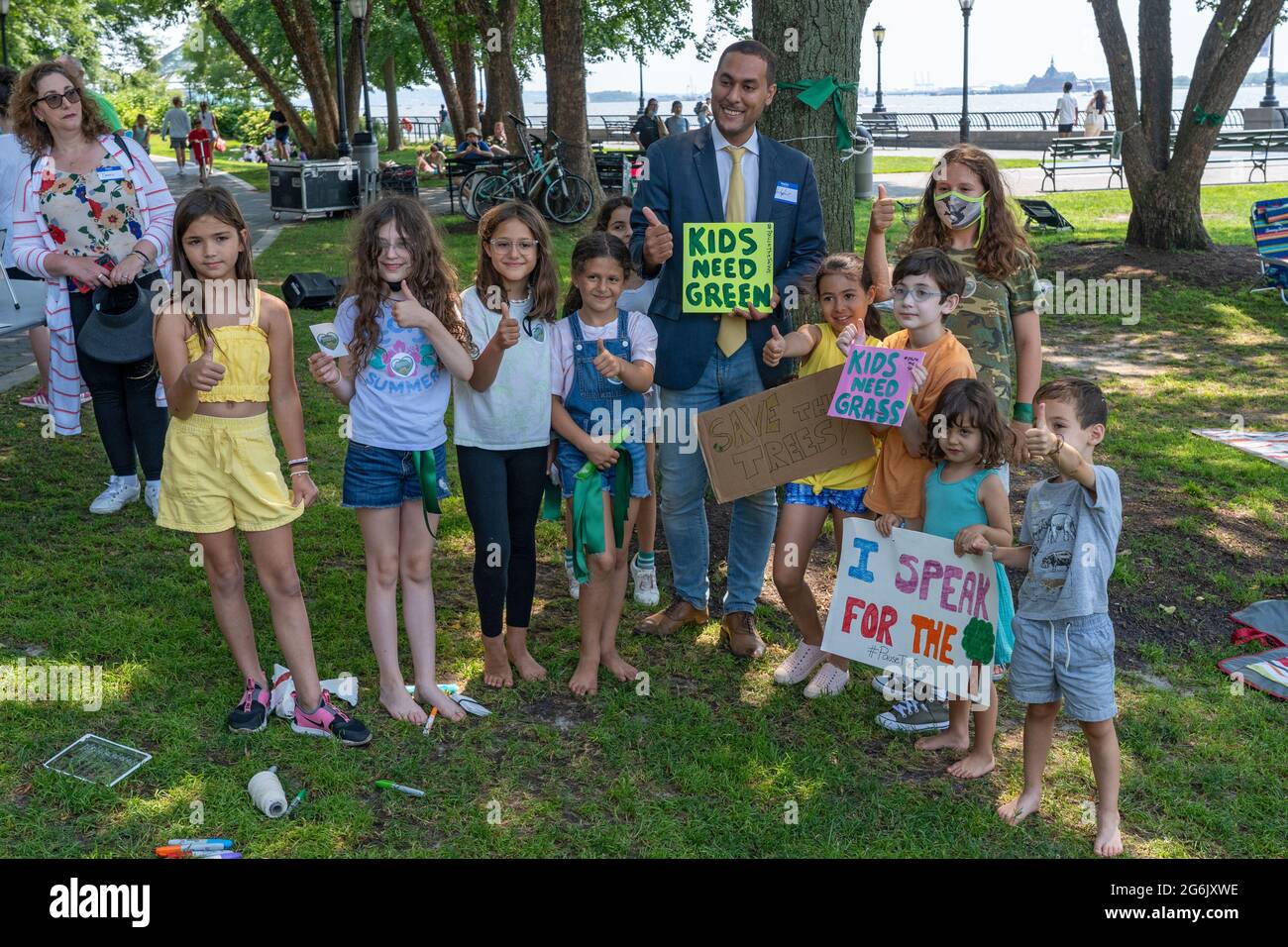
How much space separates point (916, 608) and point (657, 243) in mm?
1686

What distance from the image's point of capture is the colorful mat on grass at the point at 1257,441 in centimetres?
725

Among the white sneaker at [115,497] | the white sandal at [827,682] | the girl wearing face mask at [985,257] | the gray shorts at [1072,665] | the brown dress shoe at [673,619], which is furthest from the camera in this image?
the white sneaker at [115,497]

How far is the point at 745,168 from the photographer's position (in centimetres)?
486

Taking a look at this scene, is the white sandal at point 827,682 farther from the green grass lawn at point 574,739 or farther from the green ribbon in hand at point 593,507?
the green ribbon in hand at point 593,507

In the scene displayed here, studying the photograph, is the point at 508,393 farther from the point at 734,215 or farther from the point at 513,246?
the point at 734,215

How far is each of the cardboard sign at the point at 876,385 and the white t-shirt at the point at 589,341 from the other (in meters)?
0.79

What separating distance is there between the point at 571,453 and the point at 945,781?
1.85m

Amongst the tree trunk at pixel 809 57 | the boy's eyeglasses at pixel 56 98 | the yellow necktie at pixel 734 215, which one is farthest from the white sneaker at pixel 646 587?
the boy's eyeglasses at pixel 56 98

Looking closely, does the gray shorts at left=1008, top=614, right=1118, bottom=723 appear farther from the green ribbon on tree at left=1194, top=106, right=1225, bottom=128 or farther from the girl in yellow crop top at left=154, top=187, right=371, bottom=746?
the green ribbon on tree at left=1194, top=106, right=1225, bottom=128

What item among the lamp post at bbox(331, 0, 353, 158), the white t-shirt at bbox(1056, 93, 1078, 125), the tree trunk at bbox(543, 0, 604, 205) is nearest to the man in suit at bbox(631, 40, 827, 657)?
the tree trunk at bbox(543, 0, 604, 205)

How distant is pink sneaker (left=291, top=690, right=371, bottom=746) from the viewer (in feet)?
14.0

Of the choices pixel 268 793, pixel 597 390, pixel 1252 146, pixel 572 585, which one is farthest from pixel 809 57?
pixel 1252 146

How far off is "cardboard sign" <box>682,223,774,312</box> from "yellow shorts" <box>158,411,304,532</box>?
1.77 m
